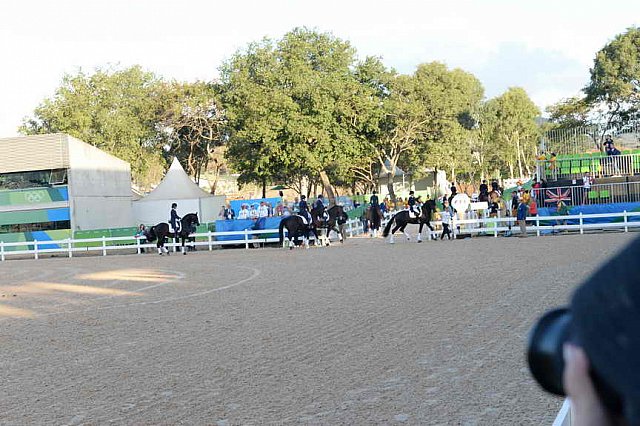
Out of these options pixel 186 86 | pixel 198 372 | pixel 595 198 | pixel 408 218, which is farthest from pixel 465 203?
pixel 186 86

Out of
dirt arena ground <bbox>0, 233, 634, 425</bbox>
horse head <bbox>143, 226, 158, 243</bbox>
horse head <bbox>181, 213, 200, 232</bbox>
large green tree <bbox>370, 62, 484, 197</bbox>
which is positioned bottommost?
dirt arena ground <bbox>0, 233, 634, 425</bbox>

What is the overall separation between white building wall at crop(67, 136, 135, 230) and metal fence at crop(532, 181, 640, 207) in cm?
2394

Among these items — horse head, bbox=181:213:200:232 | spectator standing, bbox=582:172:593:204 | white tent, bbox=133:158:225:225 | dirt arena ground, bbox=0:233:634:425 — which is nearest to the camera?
dirt arena ground, bbox=0:233:634:425

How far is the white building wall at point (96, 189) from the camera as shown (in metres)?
45.0

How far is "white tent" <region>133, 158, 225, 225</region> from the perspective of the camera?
46.9 meters

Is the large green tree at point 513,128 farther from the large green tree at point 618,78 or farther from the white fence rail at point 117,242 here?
the white fence rail at point 117,242

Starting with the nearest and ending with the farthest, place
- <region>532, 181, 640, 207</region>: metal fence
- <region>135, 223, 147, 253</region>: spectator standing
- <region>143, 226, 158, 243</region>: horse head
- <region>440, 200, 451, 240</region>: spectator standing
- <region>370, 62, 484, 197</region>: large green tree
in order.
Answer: <region>440, 200, 451, 240</region>: spectator standing → <region>532, 181, 640, 207</region>: metal fence → <region>143, 226, 158, 243</region>: horse head → <region>135, 223, 147, 253</region>: spectator standing → <region>370, 62, 484, 197</region>: large green tree

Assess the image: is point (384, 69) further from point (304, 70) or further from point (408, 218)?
point (408, 218)

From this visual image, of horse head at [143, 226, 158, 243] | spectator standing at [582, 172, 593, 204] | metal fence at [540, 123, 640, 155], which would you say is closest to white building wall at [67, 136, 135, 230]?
horse head at [143, 226, 158, 243]

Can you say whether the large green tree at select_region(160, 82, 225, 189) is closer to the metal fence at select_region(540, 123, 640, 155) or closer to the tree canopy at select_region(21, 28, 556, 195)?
the tree canopy at select_region(21, 28, 556, 195)

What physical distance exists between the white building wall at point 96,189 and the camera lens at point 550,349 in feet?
147

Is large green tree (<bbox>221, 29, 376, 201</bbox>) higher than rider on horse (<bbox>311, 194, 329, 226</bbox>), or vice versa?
large green tree (<bbox>221, 29, 376, 201</bbox>)

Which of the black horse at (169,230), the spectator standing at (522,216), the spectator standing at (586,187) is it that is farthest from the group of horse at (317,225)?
the spectator standing at (586,187)

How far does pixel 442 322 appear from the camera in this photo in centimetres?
1168
